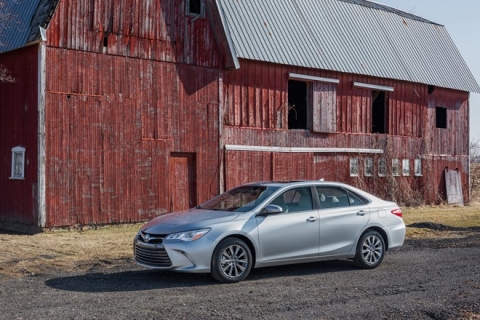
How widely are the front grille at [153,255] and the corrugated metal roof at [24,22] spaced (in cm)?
997

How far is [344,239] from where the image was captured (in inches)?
464

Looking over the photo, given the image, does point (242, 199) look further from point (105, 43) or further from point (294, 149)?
point (294, 149)

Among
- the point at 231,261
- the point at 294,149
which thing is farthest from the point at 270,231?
the point at 294,149

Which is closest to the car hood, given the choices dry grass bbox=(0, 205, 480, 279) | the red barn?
dry grass bbox=(0, 205, 480, 279)

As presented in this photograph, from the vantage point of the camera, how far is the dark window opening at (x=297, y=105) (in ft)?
86.9

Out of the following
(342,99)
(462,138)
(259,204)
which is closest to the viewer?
(259,204)

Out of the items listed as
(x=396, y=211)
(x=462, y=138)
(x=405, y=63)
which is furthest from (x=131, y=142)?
(x=462, y=138)

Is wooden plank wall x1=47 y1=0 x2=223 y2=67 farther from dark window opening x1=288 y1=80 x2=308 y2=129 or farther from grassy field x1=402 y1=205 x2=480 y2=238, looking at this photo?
grassy field x1=402 y1=205 x2=480 y2=238

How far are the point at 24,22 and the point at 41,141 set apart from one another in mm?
3777

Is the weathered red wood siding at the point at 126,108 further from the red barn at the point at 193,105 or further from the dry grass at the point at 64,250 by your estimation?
the dry grass at the point at 64,250

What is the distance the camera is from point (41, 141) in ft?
61.1

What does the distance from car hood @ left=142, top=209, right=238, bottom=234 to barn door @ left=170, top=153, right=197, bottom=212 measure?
10.5 meters

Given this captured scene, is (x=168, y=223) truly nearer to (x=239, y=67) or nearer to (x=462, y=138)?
(x=239, y=67)

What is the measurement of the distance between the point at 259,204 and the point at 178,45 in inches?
458
